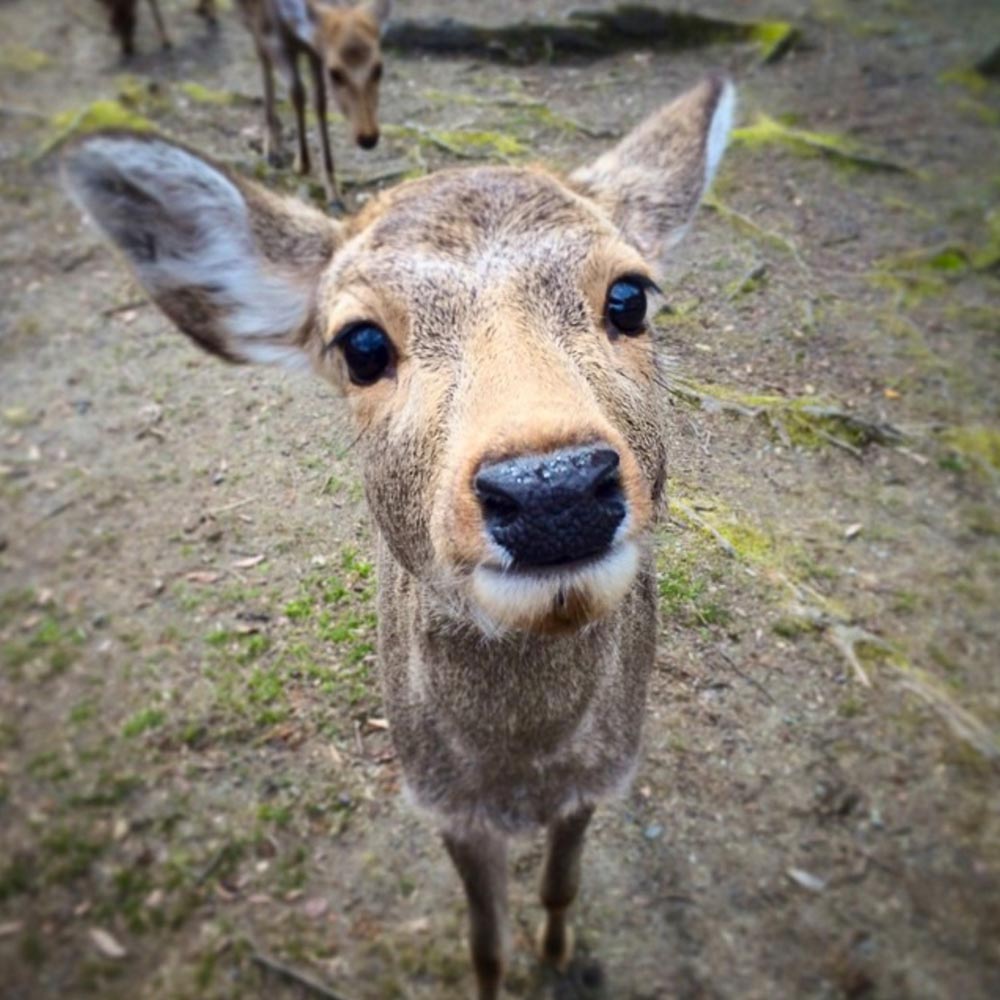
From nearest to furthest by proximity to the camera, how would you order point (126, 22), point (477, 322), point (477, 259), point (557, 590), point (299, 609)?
1. point (557, 590)
2. point (477, 322)
3. point (477, 259)
4. point (299, 609)
5. point (126, 22)

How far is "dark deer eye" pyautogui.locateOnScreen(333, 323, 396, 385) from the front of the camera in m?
2.16

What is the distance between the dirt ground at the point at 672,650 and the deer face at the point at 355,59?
124 centimetres

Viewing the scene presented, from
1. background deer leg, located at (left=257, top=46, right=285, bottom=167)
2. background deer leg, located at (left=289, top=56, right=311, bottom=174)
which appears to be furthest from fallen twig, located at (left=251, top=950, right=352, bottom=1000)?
background deer leg, located at (left=257, top=46, right=285, bottom=167)

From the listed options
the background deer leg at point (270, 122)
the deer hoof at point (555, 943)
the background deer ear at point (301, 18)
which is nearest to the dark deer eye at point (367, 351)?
the deer hoof at point (555, 943)

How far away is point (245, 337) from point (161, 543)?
166 centimetres

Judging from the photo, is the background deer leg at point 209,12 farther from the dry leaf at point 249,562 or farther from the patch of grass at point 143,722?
the patch of grass at point 143,722

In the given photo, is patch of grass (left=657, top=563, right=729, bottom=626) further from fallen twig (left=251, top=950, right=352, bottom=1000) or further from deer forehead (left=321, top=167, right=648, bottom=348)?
fallen twig (left=251, top=950, right=352, bottom=1000)

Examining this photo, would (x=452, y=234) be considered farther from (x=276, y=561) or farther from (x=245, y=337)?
(x=276, y=561)

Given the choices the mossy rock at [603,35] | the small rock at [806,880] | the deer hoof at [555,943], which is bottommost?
the deer hoof at [555,943]

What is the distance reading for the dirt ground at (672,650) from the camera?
2047 mm

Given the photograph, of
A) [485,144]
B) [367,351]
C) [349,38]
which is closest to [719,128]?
[367,351]

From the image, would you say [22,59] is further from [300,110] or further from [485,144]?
[485,144]

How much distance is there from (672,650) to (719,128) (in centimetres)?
166

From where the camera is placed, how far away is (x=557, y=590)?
160 cm
